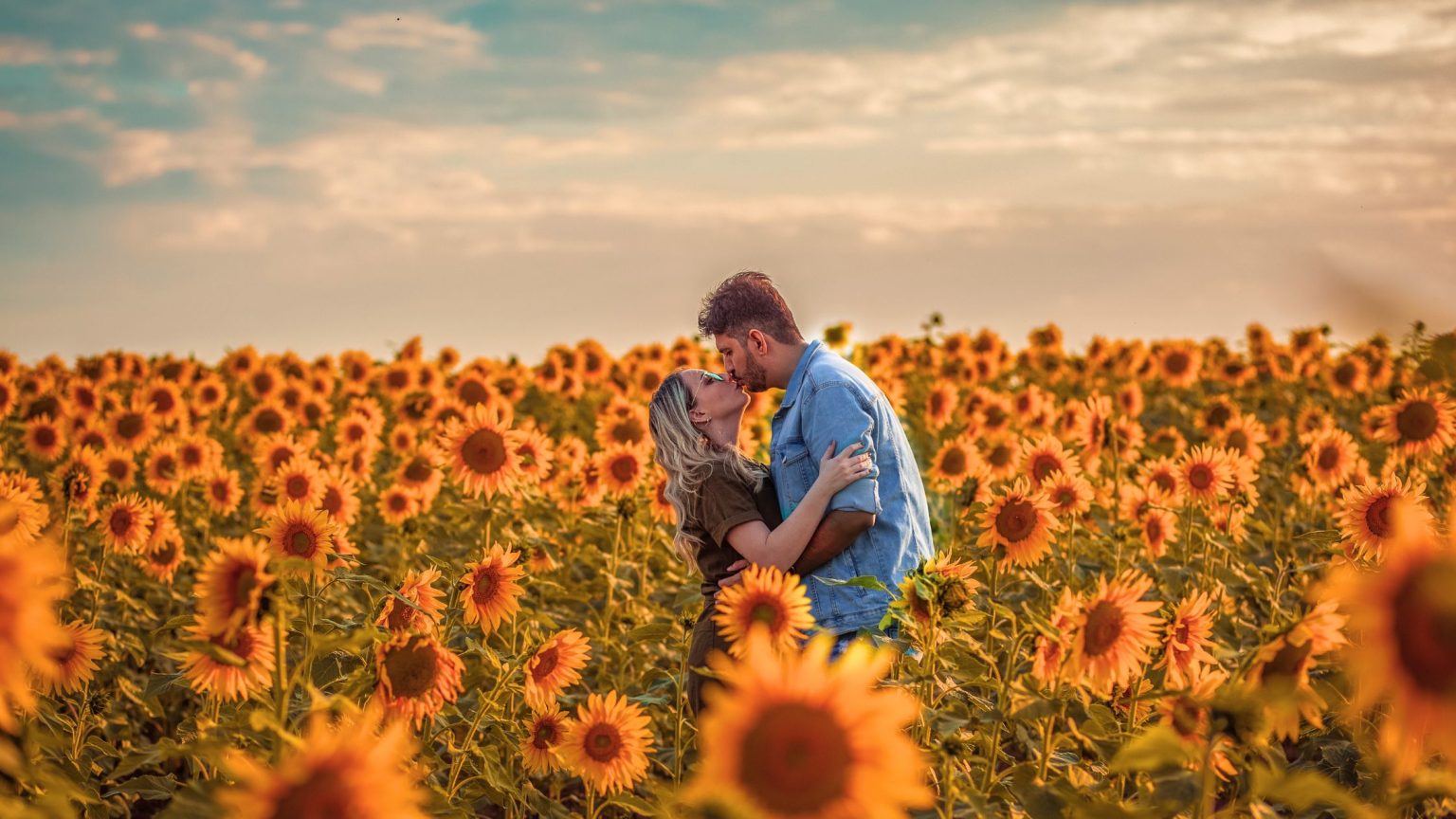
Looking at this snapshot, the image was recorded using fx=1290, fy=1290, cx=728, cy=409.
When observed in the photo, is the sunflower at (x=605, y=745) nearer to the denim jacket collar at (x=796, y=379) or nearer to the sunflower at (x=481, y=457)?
the denim jacket collar at (x=796, y=379)

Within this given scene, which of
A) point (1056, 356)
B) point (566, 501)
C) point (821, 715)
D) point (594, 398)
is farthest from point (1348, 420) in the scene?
point (821, 715)

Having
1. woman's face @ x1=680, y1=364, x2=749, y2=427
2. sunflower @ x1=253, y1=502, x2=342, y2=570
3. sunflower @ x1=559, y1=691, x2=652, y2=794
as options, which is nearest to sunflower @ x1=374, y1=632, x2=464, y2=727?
sunflower @ x1=253, y1=502, x2=342, y2=570

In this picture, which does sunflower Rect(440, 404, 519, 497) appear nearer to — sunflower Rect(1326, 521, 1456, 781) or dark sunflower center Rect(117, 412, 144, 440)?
sunflower Rect(1326, 521, 1456, 781)

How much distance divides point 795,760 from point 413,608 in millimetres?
2200

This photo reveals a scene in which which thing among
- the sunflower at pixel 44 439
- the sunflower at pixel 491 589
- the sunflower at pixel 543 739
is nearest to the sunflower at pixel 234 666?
the sunflower at pixel 491 589

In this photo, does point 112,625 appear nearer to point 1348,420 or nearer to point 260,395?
point 260,395

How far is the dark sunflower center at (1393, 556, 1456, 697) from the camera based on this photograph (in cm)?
169

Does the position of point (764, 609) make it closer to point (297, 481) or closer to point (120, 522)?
point (120, 522)

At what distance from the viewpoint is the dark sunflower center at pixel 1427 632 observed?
1689 mm

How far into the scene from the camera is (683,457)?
466cm

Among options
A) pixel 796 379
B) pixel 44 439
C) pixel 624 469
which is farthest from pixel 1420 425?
pixel 44 439

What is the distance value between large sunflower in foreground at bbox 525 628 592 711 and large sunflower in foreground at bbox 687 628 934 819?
2472 mm

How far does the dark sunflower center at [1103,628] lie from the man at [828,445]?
4.32ft

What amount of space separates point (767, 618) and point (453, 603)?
1537mm
